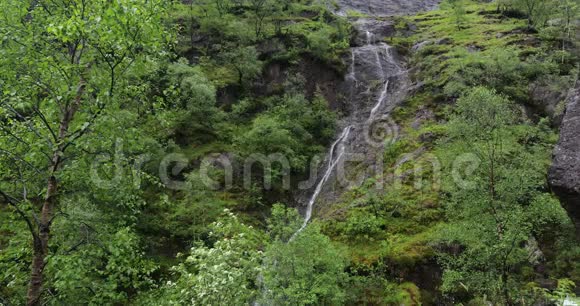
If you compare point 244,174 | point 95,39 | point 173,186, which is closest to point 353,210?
point 244,174

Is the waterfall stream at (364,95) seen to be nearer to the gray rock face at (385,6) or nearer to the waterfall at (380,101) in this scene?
the waterfall at (380,101)

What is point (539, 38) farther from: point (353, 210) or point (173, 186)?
point (173, 186)

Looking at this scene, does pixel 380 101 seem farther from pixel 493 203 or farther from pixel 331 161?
pixel 493 203

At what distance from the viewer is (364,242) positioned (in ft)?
67.5

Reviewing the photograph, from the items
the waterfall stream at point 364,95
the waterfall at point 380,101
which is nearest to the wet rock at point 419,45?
the waterfall stream at point 364,95

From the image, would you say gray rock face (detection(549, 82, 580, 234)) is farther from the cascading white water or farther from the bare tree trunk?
the bare tree trunk

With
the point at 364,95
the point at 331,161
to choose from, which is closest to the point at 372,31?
the point at 364,95

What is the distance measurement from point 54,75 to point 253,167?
21598 mm

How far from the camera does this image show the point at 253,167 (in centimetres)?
2933

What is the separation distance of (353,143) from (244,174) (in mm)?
10046

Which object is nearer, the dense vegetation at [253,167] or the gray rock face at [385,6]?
the dense vegetation at [253,167]

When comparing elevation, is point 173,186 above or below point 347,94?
below

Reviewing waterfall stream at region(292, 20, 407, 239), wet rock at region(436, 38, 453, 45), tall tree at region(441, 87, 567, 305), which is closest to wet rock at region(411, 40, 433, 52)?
wet rock at region(436, 38, 453, 45)

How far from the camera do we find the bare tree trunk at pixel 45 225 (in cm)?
705
